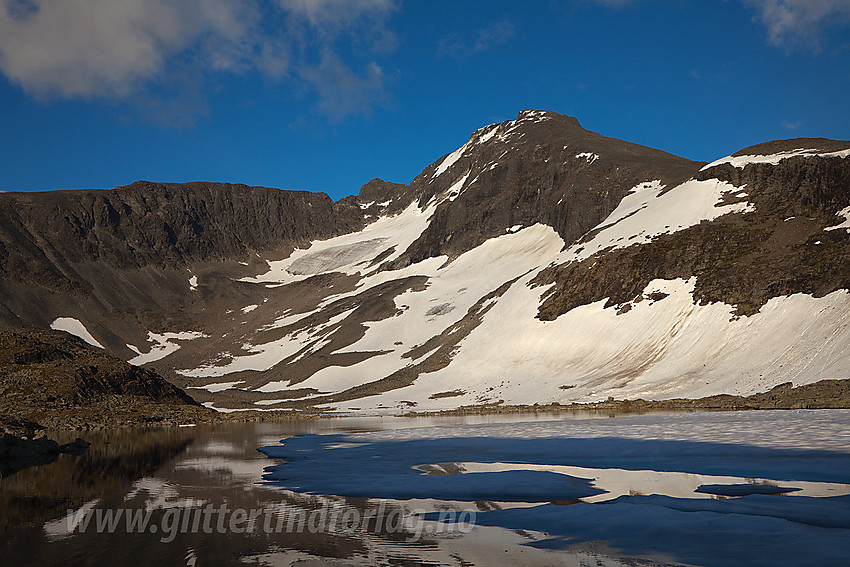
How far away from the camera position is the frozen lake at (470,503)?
10516mm

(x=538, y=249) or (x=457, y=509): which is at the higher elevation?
(x=538, y=249)

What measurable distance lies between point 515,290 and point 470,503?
284ft

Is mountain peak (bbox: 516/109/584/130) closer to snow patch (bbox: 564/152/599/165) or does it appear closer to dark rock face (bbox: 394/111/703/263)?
dark rock face (bbox: 394/111/703/263)

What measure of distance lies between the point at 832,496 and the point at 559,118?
18117 centimetres

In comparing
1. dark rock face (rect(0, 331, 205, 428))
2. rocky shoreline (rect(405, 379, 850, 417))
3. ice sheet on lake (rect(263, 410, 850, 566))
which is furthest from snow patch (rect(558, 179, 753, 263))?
dark rock face (rect(0, 331, 205, 428))

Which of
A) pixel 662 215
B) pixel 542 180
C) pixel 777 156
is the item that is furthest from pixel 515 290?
pixel 542 180

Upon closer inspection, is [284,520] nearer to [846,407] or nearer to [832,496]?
[832,496]

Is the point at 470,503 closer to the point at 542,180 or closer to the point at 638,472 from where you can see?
the point at 638,472

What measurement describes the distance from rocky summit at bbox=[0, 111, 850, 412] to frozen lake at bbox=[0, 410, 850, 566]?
33561 mm

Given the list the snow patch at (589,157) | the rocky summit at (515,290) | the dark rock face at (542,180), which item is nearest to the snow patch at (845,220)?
the rocky summit at (515,290)

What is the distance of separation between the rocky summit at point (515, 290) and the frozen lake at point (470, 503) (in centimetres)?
3356

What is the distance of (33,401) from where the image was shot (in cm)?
4909

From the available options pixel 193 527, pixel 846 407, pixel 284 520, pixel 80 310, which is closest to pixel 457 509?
pixel 284 520

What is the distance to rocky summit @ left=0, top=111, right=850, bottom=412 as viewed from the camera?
64.3 m
